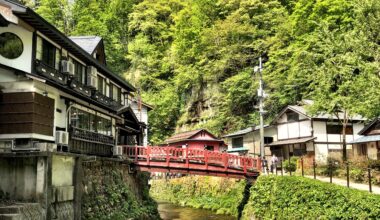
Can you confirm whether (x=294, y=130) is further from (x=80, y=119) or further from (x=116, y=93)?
(x=80, y=119)

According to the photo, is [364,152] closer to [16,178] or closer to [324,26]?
[324,26]

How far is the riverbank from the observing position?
52.7ft

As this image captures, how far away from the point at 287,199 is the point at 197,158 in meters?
8.47

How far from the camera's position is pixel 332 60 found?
29.9m

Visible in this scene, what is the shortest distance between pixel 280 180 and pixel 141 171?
11618mm

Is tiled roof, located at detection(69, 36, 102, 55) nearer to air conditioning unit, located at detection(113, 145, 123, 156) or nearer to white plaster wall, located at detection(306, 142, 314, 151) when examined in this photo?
air conditioning unit, located at detection(113, 145, 123, 156)

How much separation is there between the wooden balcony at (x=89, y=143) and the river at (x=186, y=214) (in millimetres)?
9263

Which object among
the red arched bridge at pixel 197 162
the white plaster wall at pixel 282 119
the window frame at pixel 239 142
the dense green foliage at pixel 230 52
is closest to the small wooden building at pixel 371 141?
the dense green foliage at pixel 230 52

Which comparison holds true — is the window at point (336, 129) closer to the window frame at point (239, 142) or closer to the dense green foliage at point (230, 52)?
the dense green foliage at point (230, 52)

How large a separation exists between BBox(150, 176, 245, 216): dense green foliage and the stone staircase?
1829cm

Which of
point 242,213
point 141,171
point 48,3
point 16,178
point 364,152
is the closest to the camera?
point 16,178

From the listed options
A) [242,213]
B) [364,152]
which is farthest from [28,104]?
[364,152]

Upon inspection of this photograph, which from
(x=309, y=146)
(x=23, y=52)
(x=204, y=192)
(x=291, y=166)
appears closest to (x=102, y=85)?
(x=23, y=52)

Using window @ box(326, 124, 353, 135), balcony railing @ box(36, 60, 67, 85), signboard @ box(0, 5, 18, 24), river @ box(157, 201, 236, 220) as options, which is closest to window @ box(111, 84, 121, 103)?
balcony railing @ box(36, 60, 67, 85)
